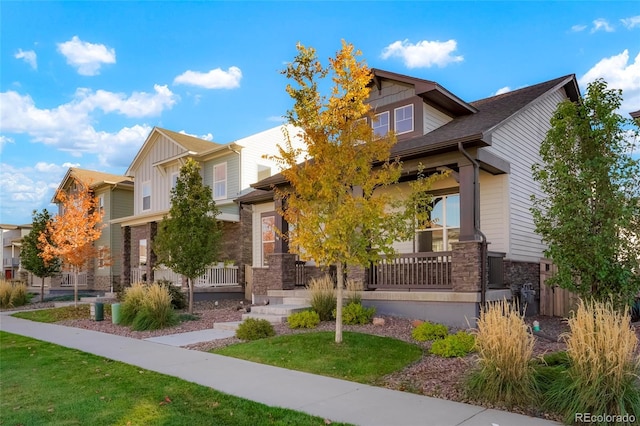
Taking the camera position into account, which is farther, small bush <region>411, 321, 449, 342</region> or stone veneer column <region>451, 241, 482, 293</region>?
stone veneer column <region>451, 241, 482, 293</region>

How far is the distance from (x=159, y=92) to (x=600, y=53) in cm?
1869

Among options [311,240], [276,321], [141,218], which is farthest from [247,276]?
[311,240]

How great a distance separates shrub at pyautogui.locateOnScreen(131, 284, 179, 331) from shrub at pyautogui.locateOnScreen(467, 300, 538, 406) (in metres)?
8.94

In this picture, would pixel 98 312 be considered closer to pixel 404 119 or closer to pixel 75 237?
pixel 75 237

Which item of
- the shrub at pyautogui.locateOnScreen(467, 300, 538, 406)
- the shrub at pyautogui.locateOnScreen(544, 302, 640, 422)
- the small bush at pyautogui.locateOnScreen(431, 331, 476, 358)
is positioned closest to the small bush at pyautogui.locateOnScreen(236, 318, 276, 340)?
the small bush at pyautogui.locateOnScreen(431, 331, 476, 358)

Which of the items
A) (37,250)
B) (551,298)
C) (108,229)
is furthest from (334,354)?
(108,229)

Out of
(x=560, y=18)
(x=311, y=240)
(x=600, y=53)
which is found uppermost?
(x=560, y=18)

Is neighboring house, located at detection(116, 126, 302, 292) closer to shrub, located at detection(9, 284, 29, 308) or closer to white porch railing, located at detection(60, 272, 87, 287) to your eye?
shrub, located at detection(9, 284, 29, 308)

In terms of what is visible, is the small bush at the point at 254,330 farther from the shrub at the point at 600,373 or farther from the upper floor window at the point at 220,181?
the upper floor window at the point at 220,181

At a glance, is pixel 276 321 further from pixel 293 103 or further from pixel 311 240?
pixel 293 103

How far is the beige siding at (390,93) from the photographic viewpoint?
14148mm

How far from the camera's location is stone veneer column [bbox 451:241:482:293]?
10.4 m

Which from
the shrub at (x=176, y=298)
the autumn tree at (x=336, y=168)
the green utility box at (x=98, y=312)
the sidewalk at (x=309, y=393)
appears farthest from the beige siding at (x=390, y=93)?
the green utility box at (x=98, y=312)

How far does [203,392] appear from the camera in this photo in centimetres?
591
